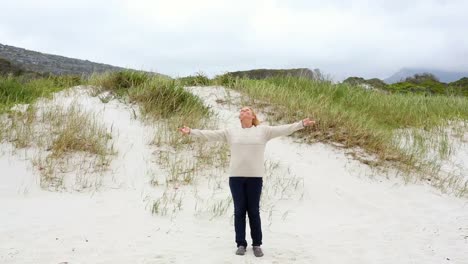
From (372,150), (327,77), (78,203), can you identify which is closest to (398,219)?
(372,150)

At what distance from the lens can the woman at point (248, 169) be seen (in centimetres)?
541

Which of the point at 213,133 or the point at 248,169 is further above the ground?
the point at 213,133

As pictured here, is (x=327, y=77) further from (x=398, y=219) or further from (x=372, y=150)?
(x=398, y=219)

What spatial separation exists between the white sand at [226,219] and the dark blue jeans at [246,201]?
274 mm

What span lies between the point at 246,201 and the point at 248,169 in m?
A: 0.41

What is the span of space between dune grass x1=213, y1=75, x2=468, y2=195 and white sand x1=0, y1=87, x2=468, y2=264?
2.02ft

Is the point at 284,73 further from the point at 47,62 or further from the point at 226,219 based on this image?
the point at 47,62

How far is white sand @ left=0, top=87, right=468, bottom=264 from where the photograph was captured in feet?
19.0

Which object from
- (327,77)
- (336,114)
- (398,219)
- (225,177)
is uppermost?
(327,77)

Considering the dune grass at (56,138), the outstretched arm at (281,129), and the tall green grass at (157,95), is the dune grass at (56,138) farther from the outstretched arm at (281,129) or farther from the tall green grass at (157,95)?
the outstretched arm at (281,129)

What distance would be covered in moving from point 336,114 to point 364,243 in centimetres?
499

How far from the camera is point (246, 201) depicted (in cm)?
554

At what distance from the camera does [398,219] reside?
7.75 metres

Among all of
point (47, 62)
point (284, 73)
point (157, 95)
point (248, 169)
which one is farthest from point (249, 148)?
point (47, 62)
